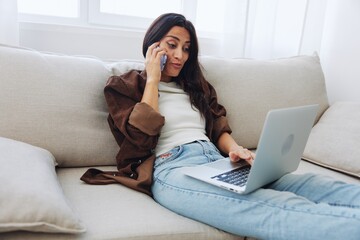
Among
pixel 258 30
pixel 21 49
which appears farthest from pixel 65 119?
→ pixel 258 30

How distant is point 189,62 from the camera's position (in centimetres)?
139

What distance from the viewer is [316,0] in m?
1.91

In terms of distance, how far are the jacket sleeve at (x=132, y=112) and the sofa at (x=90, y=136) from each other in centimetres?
12

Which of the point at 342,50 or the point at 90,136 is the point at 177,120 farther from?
the point at 342,50

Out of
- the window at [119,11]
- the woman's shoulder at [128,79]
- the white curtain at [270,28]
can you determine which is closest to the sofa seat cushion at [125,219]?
the woman's shoulder at [128,79]

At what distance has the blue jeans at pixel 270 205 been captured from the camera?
2.61ft

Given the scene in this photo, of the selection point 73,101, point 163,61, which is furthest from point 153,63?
point 73,101

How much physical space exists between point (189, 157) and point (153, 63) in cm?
36

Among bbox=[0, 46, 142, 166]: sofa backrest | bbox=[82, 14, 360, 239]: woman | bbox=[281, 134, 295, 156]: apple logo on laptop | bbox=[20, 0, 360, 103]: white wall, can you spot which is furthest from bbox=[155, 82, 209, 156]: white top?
bbox=[20, 0, 360, 103]: white wall

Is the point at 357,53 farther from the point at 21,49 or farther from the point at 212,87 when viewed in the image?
the point at 21,49

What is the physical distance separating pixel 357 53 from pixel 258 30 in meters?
0.56

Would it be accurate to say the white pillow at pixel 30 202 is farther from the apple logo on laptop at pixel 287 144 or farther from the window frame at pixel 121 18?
the window frame at pixel 121 18

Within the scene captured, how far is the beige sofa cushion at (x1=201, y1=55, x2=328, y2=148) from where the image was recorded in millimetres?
1506

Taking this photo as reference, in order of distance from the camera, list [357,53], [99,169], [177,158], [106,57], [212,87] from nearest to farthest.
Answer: [177,158] → [99,169] → [212,87] → [106,57] → [357,53]
